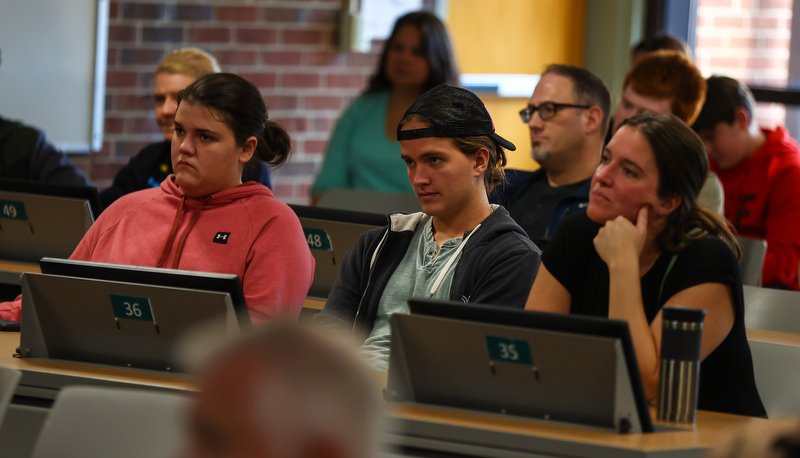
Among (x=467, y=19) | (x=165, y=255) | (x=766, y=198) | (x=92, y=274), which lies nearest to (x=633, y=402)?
(x=92, y=274)

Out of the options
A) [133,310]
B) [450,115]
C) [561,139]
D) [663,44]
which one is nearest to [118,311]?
[133,310]

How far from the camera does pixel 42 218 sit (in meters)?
2.77

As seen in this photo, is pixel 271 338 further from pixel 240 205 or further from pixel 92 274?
pixel 240 205

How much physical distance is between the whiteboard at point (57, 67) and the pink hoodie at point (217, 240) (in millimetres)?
1664

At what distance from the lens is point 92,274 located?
1.76 metres

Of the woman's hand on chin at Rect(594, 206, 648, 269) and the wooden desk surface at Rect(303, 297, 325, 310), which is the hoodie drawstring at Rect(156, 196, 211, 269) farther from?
the woman's hand on chin at Rect(594, 206, 648, 269)

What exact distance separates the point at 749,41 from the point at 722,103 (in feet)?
5.93

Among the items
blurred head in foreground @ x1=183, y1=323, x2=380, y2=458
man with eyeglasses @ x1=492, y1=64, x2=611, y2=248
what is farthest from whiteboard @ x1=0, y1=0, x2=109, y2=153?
blurred head in foreground @ x1=183, y1=323, x2=380, y2=458

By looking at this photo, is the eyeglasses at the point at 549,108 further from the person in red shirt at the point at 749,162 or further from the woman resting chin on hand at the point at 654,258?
the woman resting chin on hand at the point at 654,258

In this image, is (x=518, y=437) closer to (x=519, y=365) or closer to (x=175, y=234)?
(x=519, y=365)

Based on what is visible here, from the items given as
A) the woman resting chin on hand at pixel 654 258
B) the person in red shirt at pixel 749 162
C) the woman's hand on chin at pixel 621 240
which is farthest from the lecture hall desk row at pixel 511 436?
the person in red shirt at pixel 749 162

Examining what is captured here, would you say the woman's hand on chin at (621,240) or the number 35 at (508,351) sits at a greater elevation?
the woman's hand on chin at (621,240)

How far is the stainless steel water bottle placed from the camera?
1.60 m

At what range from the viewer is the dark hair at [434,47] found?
3.98 meters
